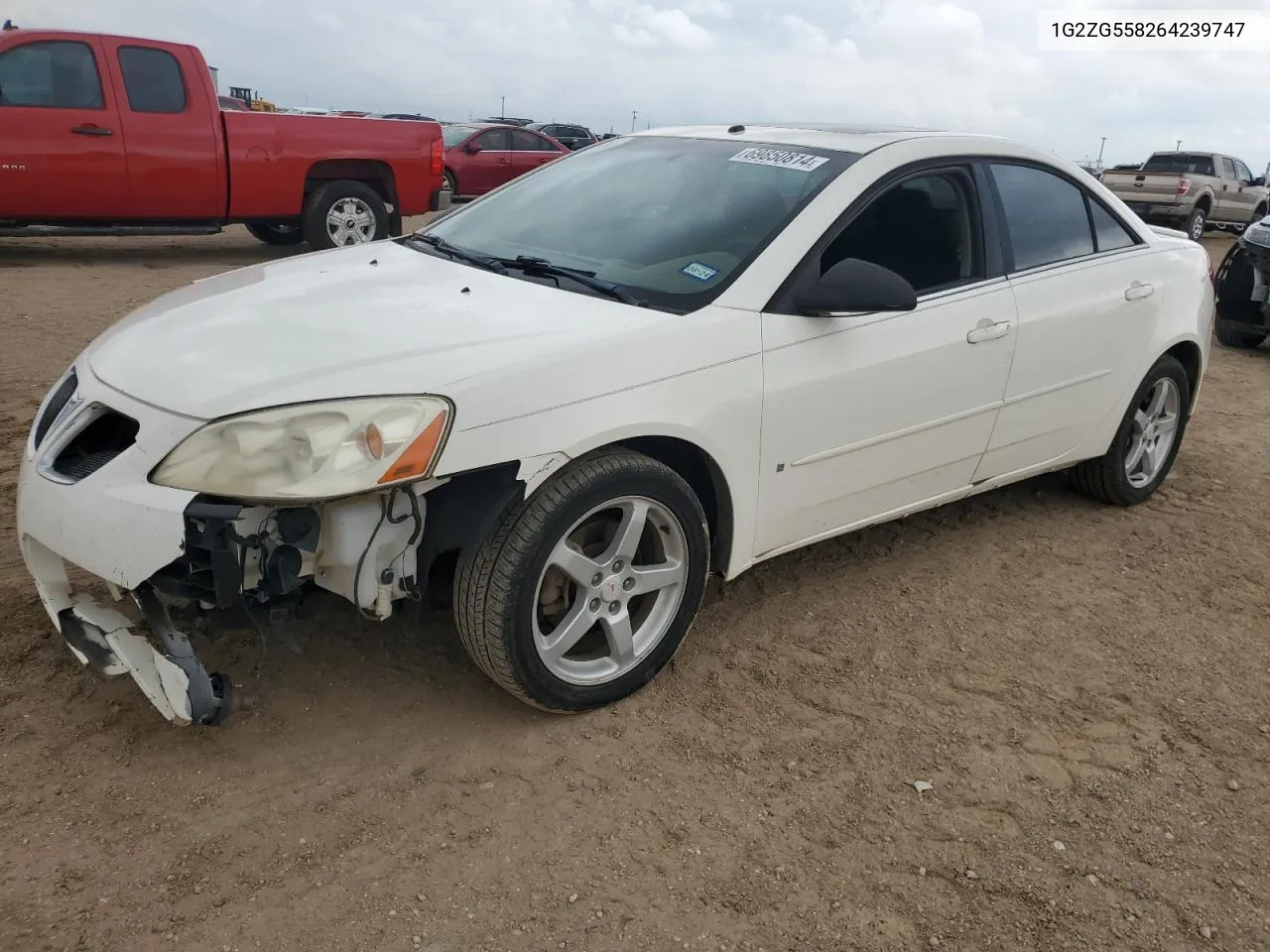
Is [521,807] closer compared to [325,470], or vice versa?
[325,470]

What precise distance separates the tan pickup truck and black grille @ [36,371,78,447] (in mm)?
20033

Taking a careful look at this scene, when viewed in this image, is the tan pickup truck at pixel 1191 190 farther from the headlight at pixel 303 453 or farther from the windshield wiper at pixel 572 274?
the headlight at pixel 303 453

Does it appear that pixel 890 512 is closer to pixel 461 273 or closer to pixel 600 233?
pixel 600 233

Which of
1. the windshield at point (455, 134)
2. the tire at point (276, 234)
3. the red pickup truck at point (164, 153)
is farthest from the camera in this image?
the windshield at point (455, 134)

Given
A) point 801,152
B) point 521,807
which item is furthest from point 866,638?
point 801,152

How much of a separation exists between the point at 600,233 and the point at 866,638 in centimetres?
164

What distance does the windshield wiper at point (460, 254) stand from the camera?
335 centimetres

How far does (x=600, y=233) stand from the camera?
11.3ft

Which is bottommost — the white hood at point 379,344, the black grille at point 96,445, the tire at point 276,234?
the tire at point 276,234

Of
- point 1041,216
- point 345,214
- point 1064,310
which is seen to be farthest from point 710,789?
point 345,214

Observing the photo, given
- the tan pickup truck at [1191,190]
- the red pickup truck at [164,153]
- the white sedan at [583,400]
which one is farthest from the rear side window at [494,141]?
the white sedan at [583,400]

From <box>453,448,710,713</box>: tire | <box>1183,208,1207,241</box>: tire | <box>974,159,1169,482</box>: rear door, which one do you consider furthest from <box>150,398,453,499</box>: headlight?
<box>1183,208,1207,241</box>: tire

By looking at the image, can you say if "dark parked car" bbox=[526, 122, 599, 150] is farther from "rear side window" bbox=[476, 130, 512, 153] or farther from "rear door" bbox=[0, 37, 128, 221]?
"rear door" bbox=[0, 37, 128, 221]

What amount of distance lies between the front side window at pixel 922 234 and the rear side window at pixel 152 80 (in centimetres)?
824
